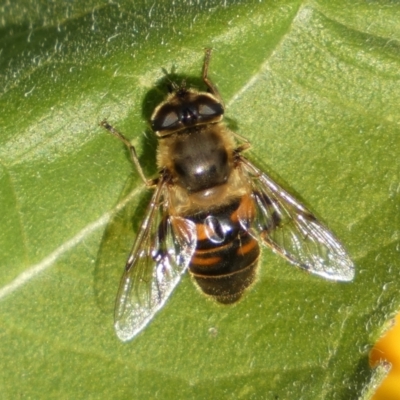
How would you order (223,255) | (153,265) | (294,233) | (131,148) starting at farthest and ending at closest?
1. (294,233)
2. (153,265)
3. (223,255)
4. (131,148)

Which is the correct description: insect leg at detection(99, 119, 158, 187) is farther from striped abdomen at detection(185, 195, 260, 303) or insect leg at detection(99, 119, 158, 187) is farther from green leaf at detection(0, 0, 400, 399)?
striped abdomen at detection(185, 195, 260, 303)

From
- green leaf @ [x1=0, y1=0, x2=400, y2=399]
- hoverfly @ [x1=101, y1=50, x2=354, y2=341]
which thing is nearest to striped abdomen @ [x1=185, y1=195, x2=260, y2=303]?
hoverfly @ [x1=101, y1=50, x2=354, y2=341]

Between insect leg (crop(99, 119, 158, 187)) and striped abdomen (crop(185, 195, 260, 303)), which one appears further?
striped abdomen (crop(185, 195, 260, 303))

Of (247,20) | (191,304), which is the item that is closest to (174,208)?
(191,304)

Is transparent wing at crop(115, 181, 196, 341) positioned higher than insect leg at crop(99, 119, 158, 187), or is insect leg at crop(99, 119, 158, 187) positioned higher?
insect leg at crop(99, 119, 158, 187)

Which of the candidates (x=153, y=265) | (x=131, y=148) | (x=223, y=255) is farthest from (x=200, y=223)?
(x=131, y=148)

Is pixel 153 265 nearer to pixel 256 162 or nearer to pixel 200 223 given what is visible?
pixel 200 223

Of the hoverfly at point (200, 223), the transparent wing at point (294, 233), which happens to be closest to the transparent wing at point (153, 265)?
the hoverfly at point (200, 223)

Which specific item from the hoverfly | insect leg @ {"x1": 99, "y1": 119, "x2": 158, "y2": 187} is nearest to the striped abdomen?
the hoverfly

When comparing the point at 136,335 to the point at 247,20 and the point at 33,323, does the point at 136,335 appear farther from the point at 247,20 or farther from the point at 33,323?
the point at 247,20
